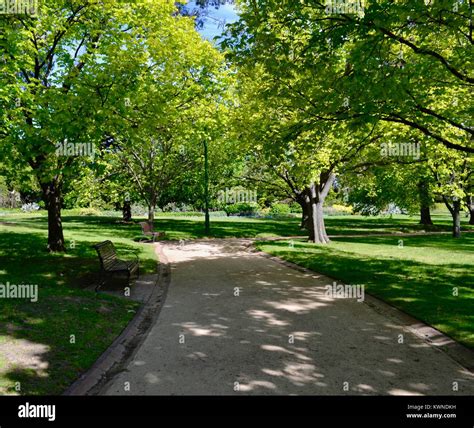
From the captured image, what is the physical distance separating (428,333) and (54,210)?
515 inches

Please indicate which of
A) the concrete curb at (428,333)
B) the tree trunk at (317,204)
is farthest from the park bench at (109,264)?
the tree trunk at (317,204)

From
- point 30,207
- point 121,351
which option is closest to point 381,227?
point 121,351

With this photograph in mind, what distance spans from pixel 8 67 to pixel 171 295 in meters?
7.46

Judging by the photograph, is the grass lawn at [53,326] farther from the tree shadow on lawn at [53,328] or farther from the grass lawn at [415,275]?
the grass lawn at [415,275]

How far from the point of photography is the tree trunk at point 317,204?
71.1 ft

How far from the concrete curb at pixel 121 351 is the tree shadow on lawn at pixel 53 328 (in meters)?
0.12

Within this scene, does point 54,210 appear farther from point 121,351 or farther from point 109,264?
point 121,351

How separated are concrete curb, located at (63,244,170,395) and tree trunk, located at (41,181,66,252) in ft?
21.6

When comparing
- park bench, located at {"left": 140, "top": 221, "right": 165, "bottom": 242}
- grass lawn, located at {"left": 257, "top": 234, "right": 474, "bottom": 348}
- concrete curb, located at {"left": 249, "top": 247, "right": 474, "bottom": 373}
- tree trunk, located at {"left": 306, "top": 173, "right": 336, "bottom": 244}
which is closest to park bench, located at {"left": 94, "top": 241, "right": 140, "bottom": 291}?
grass lawn, located at {"left": 257, "top": 234, "right": 474, "bottom": 348}

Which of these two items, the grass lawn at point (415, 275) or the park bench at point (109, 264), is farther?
the park bench at point (109, 264)

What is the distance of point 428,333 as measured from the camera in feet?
23.3

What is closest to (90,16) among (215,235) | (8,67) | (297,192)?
(8,67)

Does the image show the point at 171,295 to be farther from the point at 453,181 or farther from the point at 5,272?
the point at 453,181
